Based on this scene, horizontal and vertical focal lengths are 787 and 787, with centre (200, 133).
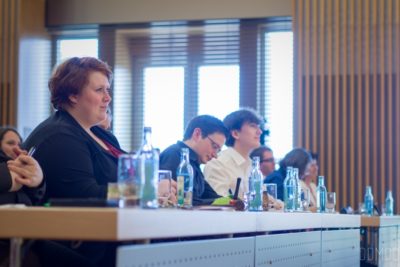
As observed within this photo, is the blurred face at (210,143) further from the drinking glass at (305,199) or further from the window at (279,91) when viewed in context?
the window at (279,91)

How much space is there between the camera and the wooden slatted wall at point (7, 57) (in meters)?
8.67

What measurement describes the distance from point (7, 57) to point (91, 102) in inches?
236

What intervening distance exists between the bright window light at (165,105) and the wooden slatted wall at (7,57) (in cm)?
148

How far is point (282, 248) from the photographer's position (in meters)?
3.29

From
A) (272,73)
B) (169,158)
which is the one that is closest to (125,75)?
(272,73)

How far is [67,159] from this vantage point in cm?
274

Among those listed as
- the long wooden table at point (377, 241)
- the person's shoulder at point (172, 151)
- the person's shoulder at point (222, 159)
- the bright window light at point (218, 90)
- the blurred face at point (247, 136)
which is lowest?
the long wooden table at point (377, 241)

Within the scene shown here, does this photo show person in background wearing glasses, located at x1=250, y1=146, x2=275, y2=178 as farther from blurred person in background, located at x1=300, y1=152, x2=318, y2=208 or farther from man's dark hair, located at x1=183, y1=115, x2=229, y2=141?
man's dark hair, located at x1=183, y1=115, x2=229, y2=141

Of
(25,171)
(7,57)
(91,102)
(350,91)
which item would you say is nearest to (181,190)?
(91,102)

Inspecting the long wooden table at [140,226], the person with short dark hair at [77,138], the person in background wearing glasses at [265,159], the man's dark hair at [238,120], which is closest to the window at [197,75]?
the person in background wearing glasses at [265,159]

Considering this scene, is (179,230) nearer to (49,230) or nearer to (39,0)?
(49,230)

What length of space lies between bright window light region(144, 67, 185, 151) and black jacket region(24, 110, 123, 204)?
5734 mm

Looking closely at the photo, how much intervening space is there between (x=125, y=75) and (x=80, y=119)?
5.79m

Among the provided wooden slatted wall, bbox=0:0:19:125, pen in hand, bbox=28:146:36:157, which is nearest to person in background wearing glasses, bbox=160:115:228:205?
pen in hand, bbox=28:146:36:157
